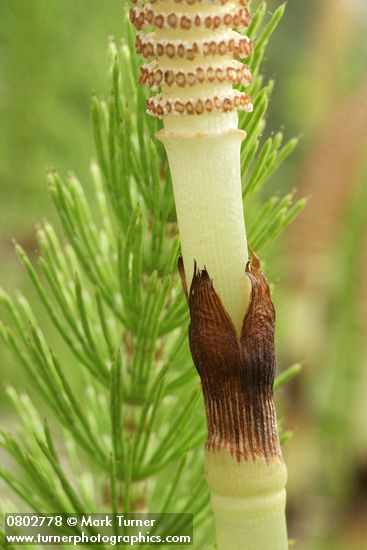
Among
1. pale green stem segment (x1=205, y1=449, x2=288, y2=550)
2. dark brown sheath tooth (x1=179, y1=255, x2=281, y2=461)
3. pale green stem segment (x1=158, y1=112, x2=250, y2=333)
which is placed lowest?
pale green stem segment (x1=205, y1=449, x2=288, y2=550)

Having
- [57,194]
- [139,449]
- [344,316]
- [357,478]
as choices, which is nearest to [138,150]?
[57,194]

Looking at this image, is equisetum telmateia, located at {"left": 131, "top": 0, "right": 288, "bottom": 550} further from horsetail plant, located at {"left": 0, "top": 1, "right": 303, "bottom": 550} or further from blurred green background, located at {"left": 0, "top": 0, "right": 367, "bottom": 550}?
blurred green background, located at {"left": 0, "top": 0, "right": 367, "bottom": 550}

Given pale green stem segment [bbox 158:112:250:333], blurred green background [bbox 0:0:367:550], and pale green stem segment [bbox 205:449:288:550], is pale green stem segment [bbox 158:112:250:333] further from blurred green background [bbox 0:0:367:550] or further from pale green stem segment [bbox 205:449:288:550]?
blurred green background [bbox 0:0:367:550]

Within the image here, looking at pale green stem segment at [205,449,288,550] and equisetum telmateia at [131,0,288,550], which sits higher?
equisetum telmateia at [131,0,288,550]

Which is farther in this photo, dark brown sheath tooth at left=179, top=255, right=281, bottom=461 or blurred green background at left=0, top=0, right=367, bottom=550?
blurred green background at left=0, top=0, right=367, bottom=550

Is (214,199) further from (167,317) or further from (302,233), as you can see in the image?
(302,233)

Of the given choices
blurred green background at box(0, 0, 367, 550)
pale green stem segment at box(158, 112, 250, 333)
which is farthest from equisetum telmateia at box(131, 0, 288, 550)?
blurred green background at box(0, 0, 367, 550)

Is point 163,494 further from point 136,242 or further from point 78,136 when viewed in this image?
point 78,136

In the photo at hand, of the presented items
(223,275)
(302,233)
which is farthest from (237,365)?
(302,233)
